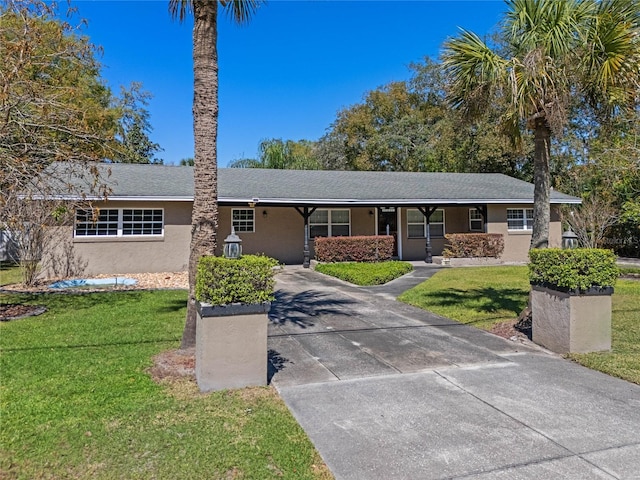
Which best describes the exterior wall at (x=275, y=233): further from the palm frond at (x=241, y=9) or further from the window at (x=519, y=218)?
the palm frond at (x=241, y=9)

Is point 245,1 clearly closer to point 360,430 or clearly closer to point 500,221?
point 360,430

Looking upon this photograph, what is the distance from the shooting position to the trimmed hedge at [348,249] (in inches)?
643

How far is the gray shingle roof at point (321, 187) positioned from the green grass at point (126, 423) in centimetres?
974

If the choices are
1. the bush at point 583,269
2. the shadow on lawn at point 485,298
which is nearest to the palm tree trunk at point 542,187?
the bush at point 583,269

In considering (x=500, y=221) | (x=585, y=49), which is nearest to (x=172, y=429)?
(x=585, y=49)

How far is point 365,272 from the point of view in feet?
43.2

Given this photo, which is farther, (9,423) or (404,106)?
(404,106)

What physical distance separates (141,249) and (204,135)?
32.9 feet

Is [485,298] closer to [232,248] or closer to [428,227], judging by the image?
[232,248]

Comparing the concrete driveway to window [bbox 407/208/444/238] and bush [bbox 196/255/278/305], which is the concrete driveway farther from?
window [bbox 407/208/444/238]

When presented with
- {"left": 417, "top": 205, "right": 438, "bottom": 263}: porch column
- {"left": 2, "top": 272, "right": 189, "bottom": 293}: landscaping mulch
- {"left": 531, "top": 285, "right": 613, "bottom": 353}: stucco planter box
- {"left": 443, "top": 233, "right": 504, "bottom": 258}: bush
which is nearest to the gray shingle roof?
{"left": 417, "top": 205, "right": 438, "bottom": 263}: porch column

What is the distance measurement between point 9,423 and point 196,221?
119 inches

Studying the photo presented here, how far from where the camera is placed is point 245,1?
6.71m

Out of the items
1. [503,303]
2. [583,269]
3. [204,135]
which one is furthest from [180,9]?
[503,303]
